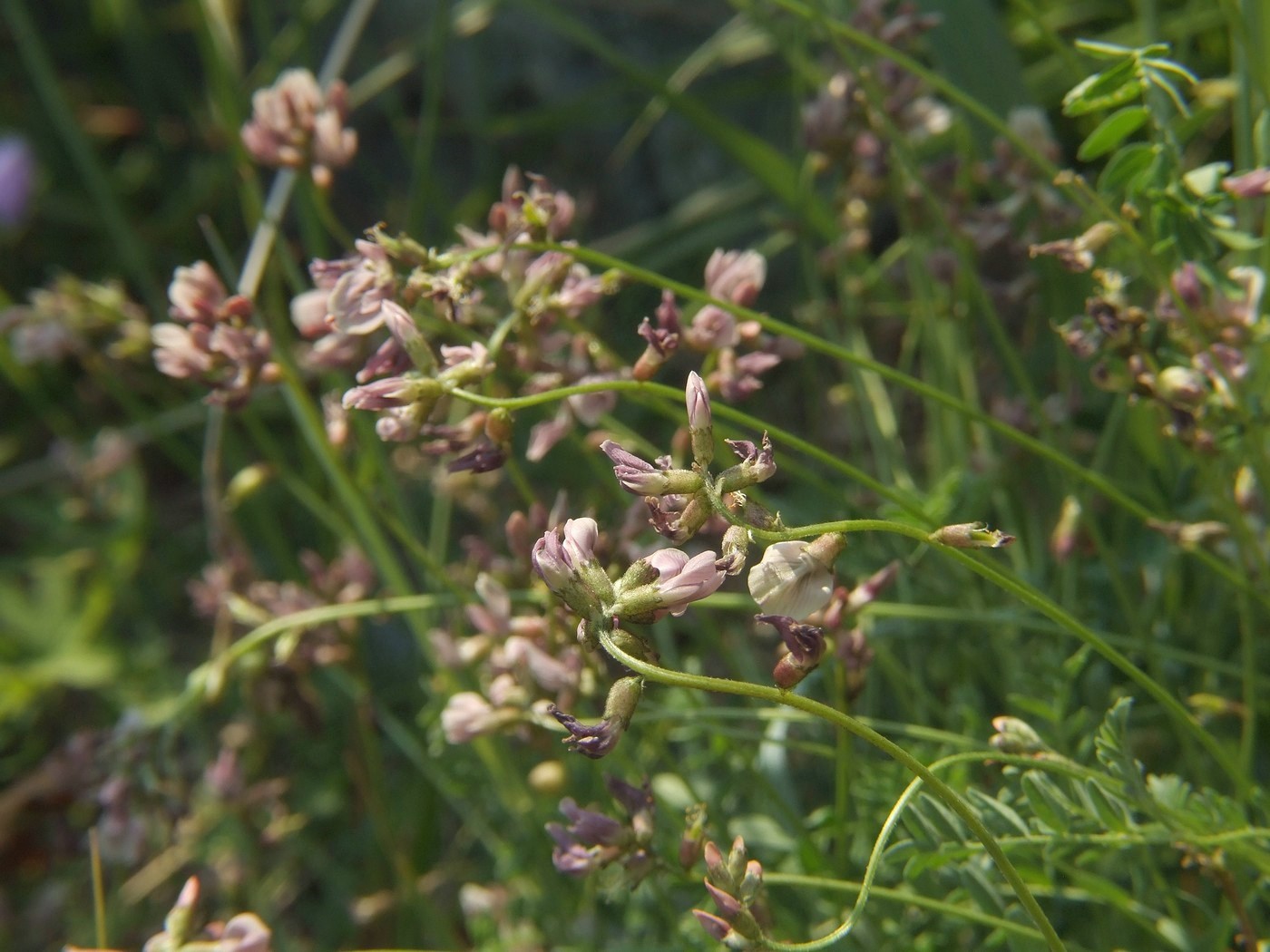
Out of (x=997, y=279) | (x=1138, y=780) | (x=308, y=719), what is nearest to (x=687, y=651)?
(x=308, y=719)

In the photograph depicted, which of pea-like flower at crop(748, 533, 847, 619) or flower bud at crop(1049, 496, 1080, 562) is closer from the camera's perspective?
pea-like flower at crop(748, 533, 847, 619)

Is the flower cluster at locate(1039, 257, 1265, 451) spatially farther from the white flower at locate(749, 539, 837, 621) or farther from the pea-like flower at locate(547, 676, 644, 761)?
the pea-like flower at locate(547, 676, 644, 761)

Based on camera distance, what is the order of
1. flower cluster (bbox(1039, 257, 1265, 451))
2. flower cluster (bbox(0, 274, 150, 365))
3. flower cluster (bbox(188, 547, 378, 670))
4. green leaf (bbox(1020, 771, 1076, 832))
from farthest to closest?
1. flower cluster (bbox(0, 274, 150, 365))
2. flower cluster (bbox(188, 547, 378, 670))
3. flower cluster (bbox(1039, 257, 1265, 451))
4. green leaf (bbox(1020, 771, 1076, 832))

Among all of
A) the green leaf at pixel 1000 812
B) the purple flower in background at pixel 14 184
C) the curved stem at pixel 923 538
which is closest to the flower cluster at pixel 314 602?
the curved stem at pixel 923 538

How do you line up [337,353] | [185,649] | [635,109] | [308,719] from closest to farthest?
[337,353]
[308,719]
[635,109]
[185,649]

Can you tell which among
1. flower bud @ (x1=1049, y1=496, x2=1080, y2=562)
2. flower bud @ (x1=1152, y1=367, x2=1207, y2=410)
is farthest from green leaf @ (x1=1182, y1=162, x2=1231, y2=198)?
flower bud @ (x1=1049, y1=496, x2=1080, y2=562)

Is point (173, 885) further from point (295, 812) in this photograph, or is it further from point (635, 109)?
point (635, 109)

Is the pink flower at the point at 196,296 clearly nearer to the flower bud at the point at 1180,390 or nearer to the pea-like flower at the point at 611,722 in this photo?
the pea-like flower at the point at 611,722
